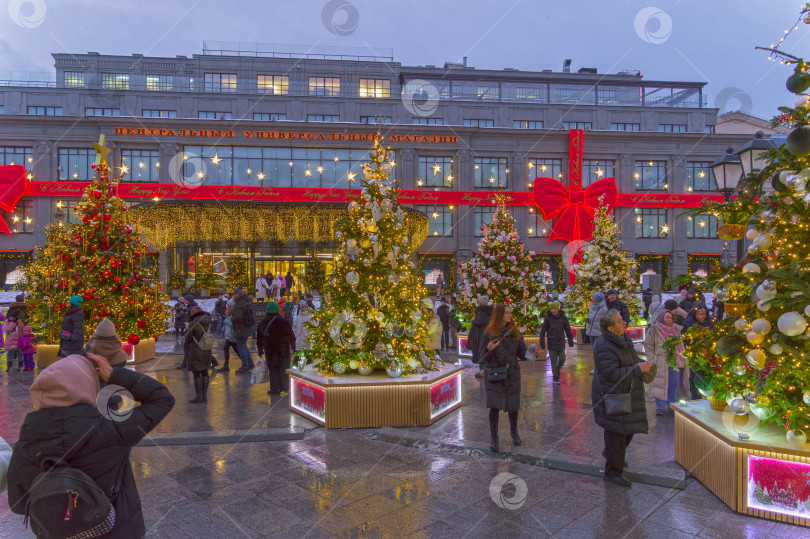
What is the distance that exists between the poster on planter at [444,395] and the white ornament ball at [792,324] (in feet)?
15.3

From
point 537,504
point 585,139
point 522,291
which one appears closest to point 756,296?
point 537,504

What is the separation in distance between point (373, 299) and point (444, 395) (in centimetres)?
197

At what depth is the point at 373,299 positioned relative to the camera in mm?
8734

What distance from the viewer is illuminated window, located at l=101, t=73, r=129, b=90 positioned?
1666 inches

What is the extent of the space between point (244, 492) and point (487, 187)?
3658 centimetres

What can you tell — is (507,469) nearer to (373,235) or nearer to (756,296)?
(756,296)

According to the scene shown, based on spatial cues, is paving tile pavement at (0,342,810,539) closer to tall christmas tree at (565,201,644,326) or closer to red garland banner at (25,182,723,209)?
tall christmas tree at (565,201,644,326)

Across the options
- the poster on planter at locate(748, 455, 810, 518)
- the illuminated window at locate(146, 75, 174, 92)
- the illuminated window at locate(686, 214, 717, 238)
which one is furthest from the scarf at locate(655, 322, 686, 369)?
the illuminated window at locate(146, 75, 174, 92)

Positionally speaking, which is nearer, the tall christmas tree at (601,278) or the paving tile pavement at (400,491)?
the paving tile pavement at (400,491)

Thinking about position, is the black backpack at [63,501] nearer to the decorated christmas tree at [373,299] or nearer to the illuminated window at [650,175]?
the decorated christmas tree at [373,299]

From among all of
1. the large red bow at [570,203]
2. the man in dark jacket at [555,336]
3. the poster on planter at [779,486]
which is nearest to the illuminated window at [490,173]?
the large red bow at [570,203]

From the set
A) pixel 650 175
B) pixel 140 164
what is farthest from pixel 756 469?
pixel 650 175

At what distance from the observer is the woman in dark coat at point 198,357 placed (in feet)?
30.5

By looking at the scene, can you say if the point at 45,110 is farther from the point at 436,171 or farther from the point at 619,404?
the point at 619,404
